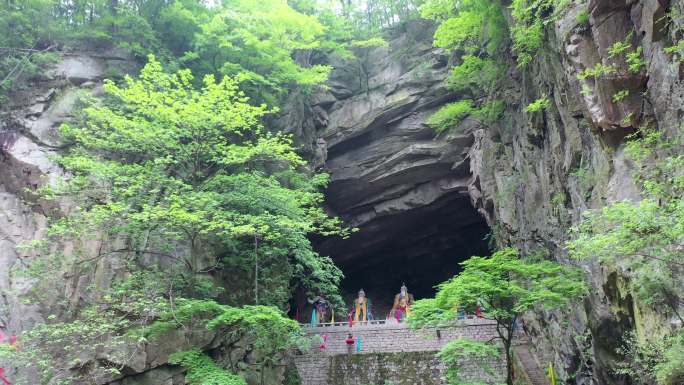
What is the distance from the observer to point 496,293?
9.80 m

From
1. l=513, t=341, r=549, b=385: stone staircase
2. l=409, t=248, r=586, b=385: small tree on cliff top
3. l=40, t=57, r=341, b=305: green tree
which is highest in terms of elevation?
l=40, t=57, r=341, b=305: green tree

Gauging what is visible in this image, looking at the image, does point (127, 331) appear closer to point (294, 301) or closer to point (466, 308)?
point (466, 308)

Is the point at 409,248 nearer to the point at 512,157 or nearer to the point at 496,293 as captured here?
the point at 512,157

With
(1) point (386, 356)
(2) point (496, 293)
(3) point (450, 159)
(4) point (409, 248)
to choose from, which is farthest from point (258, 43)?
(4) point (409, 248)

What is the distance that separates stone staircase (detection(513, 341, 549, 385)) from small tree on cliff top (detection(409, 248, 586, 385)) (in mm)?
3668

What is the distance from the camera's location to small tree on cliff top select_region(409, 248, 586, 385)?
953cm

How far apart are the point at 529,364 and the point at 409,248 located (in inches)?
485

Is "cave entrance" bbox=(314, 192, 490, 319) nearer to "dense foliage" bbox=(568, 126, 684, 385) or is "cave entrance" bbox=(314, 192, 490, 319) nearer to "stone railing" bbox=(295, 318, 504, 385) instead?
"stone railing" bbox=(295, 318, 504, 385)

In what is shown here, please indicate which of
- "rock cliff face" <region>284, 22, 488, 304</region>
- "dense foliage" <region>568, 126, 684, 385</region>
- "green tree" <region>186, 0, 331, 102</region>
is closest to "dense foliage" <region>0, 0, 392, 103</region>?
"green tree" <region>186, 0, 331, 102</region>

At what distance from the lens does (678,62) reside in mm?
7020

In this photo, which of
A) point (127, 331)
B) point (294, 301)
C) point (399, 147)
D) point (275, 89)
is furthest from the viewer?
point (294, 301)

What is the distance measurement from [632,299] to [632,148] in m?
2.59

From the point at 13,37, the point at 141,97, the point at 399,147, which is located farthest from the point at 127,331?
the point at 399,147

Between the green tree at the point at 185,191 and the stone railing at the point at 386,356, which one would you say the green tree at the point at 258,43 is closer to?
the green tree at the point at 185,191
